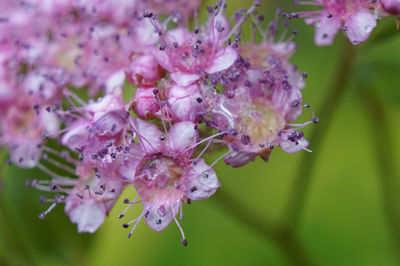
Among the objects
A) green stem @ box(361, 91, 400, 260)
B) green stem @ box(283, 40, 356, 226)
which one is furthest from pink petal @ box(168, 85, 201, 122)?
green stem @ box(361, 91, 400, 260)

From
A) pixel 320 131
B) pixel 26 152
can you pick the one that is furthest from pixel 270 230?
pixel 26 152

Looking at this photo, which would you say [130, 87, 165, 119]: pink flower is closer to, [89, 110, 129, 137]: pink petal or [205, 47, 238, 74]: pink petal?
[89, 110, 129, 137]: pink petal

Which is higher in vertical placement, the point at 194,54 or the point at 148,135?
the point at 194,54

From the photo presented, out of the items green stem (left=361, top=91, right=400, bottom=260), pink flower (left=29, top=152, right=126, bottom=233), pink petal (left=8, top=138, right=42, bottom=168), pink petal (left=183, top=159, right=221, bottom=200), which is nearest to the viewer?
pink petal (left=183, top=159, right=221, bottom=200)

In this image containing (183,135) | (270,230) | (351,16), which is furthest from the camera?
(270,230)

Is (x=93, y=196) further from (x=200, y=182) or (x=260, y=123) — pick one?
(x=260, y=123)
